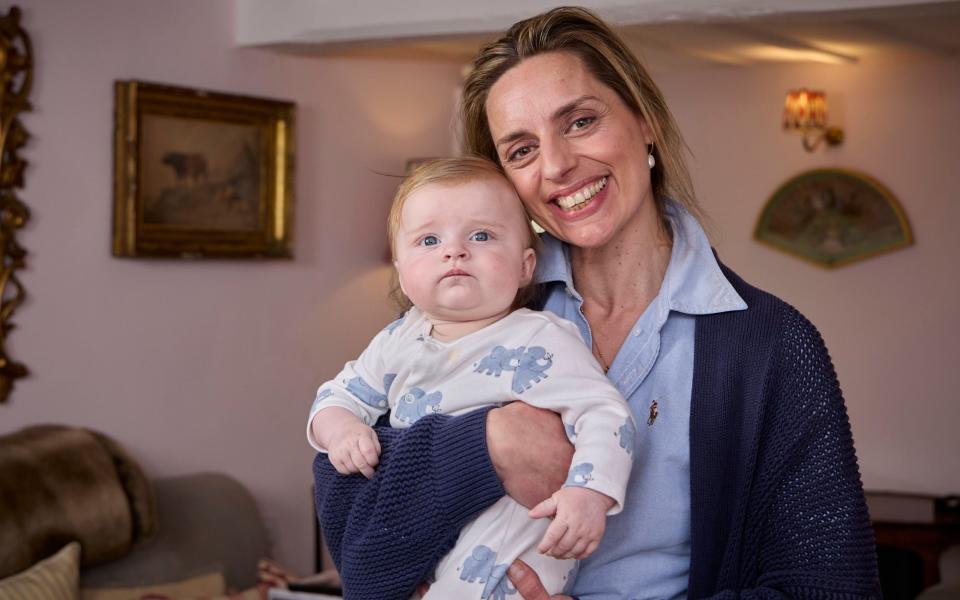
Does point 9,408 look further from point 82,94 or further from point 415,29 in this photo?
point 415,29

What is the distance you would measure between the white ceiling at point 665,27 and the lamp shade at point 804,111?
21 cm

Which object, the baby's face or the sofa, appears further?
the sofa

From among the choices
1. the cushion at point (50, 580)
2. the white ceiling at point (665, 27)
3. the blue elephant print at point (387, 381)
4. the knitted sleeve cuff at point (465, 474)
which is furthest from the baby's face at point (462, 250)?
the white ceiling at point (665, 27)

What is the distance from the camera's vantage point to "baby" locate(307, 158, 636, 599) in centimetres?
142

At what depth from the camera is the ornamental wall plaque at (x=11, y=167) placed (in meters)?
3.97

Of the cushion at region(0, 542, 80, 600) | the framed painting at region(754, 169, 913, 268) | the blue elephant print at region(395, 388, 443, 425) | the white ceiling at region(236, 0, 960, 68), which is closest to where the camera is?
the blue elephant print at region(395, 388, 443, 425)

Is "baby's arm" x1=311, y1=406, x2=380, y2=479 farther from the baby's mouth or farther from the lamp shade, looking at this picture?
the lamp shade

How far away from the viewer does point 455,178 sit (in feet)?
5.41

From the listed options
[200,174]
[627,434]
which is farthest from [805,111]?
[627,434]

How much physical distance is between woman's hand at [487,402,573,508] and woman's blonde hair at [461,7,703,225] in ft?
1.53

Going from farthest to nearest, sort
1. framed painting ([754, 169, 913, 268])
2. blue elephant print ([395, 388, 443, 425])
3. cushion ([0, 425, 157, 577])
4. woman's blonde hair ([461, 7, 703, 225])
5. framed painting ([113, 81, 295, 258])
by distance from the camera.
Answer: framed painting ([754, 169, 913, 268]), framed painting ([113, 81, 295, 258]), cushion ([0, 425, 157, 577]), woman's blonde hair ([461, 7, 703, 225]), blue elephant print ([395, 388, 443, 425])

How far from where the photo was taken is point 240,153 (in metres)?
4.91

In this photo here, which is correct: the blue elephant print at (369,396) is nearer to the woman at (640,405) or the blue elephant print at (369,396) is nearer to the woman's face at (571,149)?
the woman at (640,405)

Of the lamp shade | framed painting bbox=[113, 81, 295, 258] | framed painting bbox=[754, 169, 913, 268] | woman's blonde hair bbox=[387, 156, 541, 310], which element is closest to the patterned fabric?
woman's blonde hair bbox=[387, 156, 541, 310]
